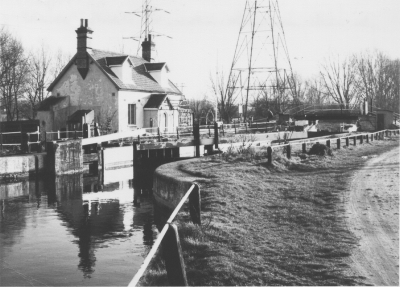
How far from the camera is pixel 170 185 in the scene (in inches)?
631

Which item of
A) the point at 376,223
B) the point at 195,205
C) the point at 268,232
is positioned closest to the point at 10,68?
the point at 195,205

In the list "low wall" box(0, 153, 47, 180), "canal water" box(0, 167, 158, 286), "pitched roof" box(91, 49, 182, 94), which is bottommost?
"canal water" box(0, 167, 158, 286)

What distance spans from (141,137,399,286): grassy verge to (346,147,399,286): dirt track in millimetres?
211

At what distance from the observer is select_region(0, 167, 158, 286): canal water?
393 inches

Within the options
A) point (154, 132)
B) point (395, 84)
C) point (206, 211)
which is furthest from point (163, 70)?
point (206, 211)

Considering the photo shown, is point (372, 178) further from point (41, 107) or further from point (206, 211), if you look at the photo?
point (41, 107)

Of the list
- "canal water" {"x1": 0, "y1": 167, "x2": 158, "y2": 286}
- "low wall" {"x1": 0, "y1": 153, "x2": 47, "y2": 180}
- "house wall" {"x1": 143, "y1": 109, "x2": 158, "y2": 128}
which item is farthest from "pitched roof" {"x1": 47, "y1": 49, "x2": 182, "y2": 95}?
"canal water" {"x1": 0, "y1": 167, "x2": 158, "y2": 286}

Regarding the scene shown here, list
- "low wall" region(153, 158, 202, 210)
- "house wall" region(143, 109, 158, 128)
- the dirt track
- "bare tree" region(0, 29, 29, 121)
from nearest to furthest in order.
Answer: the dirt track
"low wall" region(153, 158, 202, 210)
"house wall" region(143, 109, 158, 128)
"bare tree" region(0, 29, 29, 121)

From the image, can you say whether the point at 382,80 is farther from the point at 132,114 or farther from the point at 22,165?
the point at 22,165

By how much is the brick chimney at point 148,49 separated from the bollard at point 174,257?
4236 centimetres

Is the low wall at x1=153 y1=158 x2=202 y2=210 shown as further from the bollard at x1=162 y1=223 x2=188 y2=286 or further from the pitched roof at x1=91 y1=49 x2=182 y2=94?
the pitched roof at x1=91 y1=49 x2=182 y2=94

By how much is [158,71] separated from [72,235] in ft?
105

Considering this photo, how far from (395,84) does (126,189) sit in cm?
2569

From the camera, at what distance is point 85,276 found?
9852 millimetres
